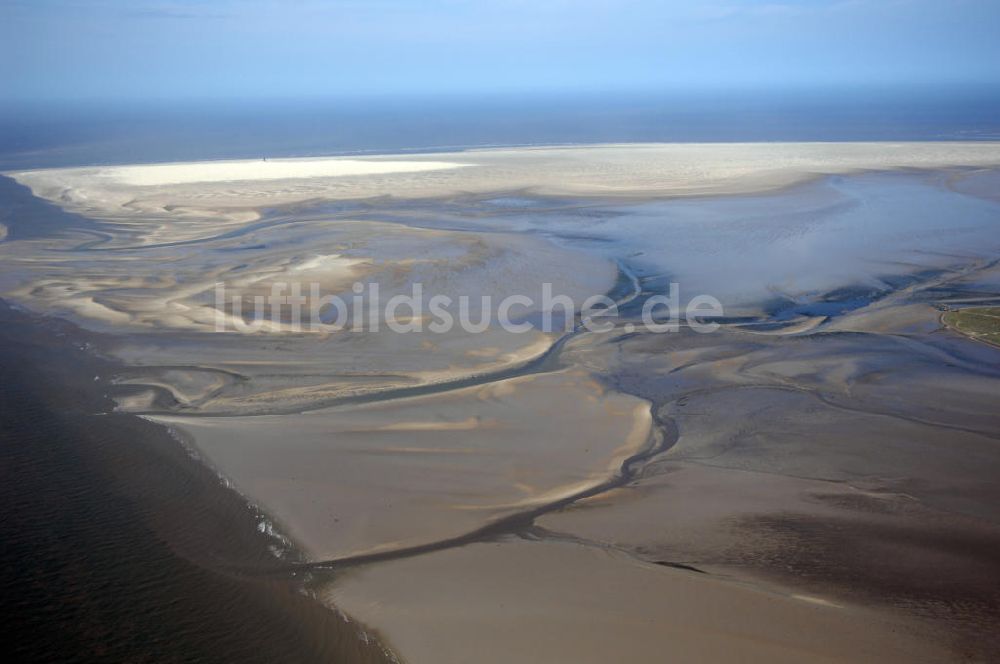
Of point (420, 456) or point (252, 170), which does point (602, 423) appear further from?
point (252, 170)

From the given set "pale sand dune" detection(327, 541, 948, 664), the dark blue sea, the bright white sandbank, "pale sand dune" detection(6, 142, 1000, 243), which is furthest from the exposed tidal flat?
the dark blue sea

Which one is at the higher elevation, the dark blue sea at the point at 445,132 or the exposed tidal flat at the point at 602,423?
the dark blue sea at the point at 445,132

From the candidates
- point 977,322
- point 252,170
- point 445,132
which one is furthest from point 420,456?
point 445,132

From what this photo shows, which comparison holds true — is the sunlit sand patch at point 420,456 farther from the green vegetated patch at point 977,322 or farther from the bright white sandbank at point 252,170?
the bright white sandbank at point 252,170

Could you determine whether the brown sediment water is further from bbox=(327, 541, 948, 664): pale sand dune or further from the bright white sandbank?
the bright white sandbank

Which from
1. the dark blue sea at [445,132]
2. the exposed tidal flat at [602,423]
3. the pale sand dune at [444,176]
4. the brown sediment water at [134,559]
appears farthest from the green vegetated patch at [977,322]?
the dark blue sea at [445,132]

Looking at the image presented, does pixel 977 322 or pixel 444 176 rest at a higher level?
pixel 444 176

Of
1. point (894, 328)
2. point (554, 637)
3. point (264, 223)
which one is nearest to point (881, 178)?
point (894, 328)
